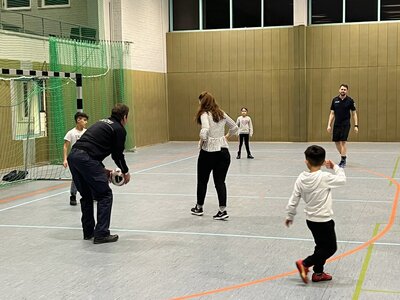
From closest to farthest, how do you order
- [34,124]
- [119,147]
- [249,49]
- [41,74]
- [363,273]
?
[363,273], [119,147], [41,74], [34,124], [249,49]

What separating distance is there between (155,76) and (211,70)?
2.31 m

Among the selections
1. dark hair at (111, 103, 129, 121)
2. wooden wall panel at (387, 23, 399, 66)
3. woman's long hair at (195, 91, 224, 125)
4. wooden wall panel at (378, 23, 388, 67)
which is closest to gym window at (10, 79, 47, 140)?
woman's long hair at (195, 91, 224, 125)

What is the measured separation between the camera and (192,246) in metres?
6.94

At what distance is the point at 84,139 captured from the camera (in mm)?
7211

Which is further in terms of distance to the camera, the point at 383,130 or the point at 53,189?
the point at 383,130

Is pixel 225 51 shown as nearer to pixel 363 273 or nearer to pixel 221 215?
pixel 221 215

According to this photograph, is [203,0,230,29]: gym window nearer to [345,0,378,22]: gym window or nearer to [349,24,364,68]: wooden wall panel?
[345,0,378,22]: gym window

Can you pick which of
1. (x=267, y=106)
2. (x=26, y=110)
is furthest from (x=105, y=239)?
(x=267, y=106)

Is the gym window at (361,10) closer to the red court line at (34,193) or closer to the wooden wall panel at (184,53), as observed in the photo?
the wooden wall panel at (184,53)

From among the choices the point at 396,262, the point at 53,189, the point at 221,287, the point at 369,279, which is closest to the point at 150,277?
the point at 221,287

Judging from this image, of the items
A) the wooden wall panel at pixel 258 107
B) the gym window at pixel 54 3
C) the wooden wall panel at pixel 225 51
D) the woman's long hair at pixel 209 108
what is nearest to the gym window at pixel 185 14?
the wooden wall panel at pixel 225 51

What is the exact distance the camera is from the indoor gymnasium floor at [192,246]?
5395 millimetres

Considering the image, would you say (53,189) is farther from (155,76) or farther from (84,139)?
(155,76)

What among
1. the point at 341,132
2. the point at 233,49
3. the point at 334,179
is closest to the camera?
the point at 334,179
